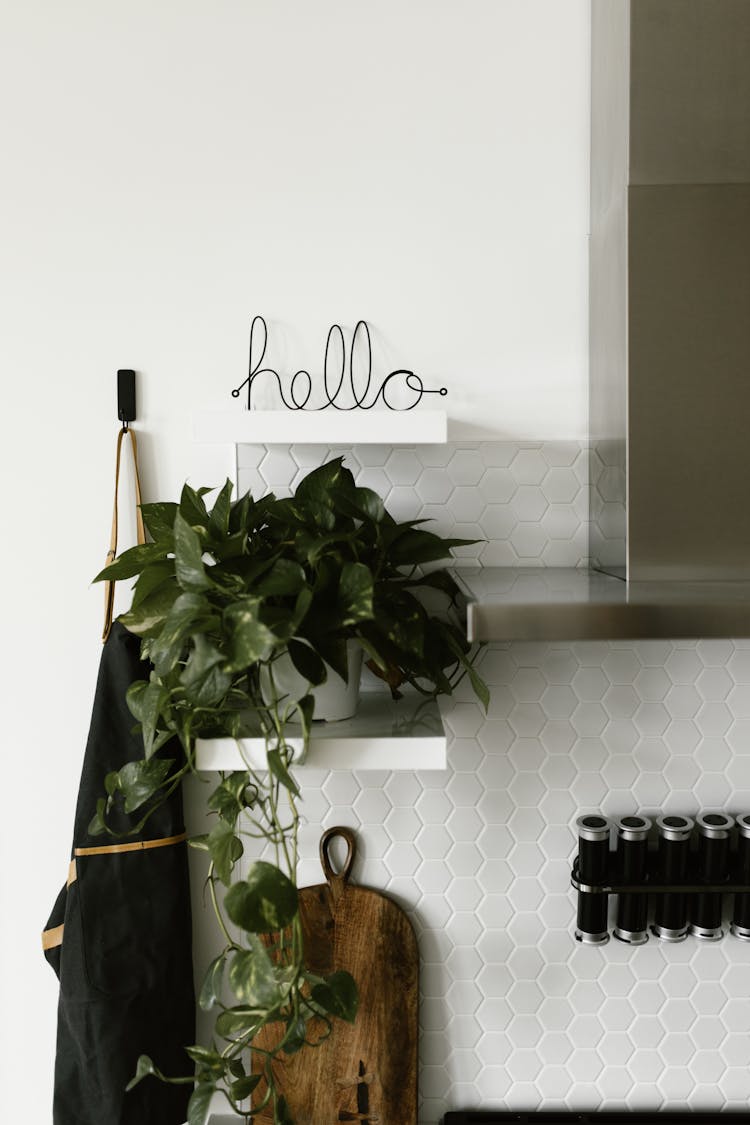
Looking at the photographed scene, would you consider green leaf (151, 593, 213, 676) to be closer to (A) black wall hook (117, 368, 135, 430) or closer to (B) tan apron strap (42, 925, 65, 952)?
(A) black wall hook (117, 368, 135, 430)

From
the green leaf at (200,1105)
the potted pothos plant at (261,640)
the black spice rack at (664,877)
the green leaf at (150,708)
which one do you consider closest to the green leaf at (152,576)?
the potted pothos plant at (261,640)

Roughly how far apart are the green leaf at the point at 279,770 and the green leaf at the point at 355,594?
0.57 feet

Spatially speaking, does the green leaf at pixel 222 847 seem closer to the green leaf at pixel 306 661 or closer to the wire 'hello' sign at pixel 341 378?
the green leaf at pixel 306 661

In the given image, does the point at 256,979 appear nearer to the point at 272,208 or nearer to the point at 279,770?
the point at 279,770

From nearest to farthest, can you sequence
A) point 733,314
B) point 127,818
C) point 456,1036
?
1. point 733,314
2. point 127,818
3. point 456,1036

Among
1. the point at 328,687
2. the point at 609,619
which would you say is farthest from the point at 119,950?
the point at 609,619

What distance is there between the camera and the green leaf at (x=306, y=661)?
0.95 m

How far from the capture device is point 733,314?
1044 mm

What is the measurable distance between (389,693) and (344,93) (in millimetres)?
859

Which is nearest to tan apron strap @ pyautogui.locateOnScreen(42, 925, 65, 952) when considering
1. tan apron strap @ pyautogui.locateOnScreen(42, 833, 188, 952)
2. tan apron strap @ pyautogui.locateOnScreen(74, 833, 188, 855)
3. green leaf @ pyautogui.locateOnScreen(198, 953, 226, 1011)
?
tan apron strap @ pyautogui.locateOnScreen(42, 833, 188, 952)

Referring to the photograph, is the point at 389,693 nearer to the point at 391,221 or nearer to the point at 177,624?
the point at 177,624

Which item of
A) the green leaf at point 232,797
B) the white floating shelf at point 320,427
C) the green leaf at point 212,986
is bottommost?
the green leaf at point 212,986

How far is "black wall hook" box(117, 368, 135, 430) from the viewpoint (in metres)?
1.25

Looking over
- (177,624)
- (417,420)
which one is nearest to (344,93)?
(417,420)
